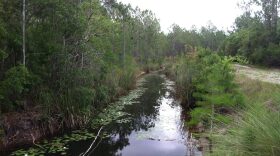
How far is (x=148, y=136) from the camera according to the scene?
13.3 metres

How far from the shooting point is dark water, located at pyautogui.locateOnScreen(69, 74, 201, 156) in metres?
11.4

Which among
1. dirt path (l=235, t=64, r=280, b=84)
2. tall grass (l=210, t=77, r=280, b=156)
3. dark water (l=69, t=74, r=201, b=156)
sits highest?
dirt path (l=235, t=64, r=280, b=84)

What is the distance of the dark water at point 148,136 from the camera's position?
11406 millimetres

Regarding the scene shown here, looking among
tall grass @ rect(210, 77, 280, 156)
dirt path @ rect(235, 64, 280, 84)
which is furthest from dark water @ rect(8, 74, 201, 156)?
tall grass @ rect(210, 77, 280, 156)

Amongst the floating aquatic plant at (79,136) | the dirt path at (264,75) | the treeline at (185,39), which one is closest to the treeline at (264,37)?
the dirt path at (264,75)

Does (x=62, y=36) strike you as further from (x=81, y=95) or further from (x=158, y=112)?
(x=158, y=112)

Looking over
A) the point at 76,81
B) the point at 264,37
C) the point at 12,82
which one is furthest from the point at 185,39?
the point at 12,82

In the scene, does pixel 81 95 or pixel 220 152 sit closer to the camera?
pixel 220 152

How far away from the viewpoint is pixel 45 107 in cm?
1230

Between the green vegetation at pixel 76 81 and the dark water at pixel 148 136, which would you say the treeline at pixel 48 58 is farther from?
the dark water at pixel 148 136

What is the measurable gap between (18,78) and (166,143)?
19.3ft

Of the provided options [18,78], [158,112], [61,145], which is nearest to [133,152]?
[61,145]

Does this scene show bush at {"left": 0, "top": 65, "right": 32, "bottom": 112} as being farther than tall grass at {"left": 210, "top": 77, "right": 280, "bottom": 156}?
Yes

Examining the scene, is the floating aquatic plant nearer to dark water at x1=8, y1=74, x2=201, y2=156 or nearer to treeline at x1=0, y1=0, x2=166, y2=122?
dark water at x1=8, y1=74, x2=201, y2=156
